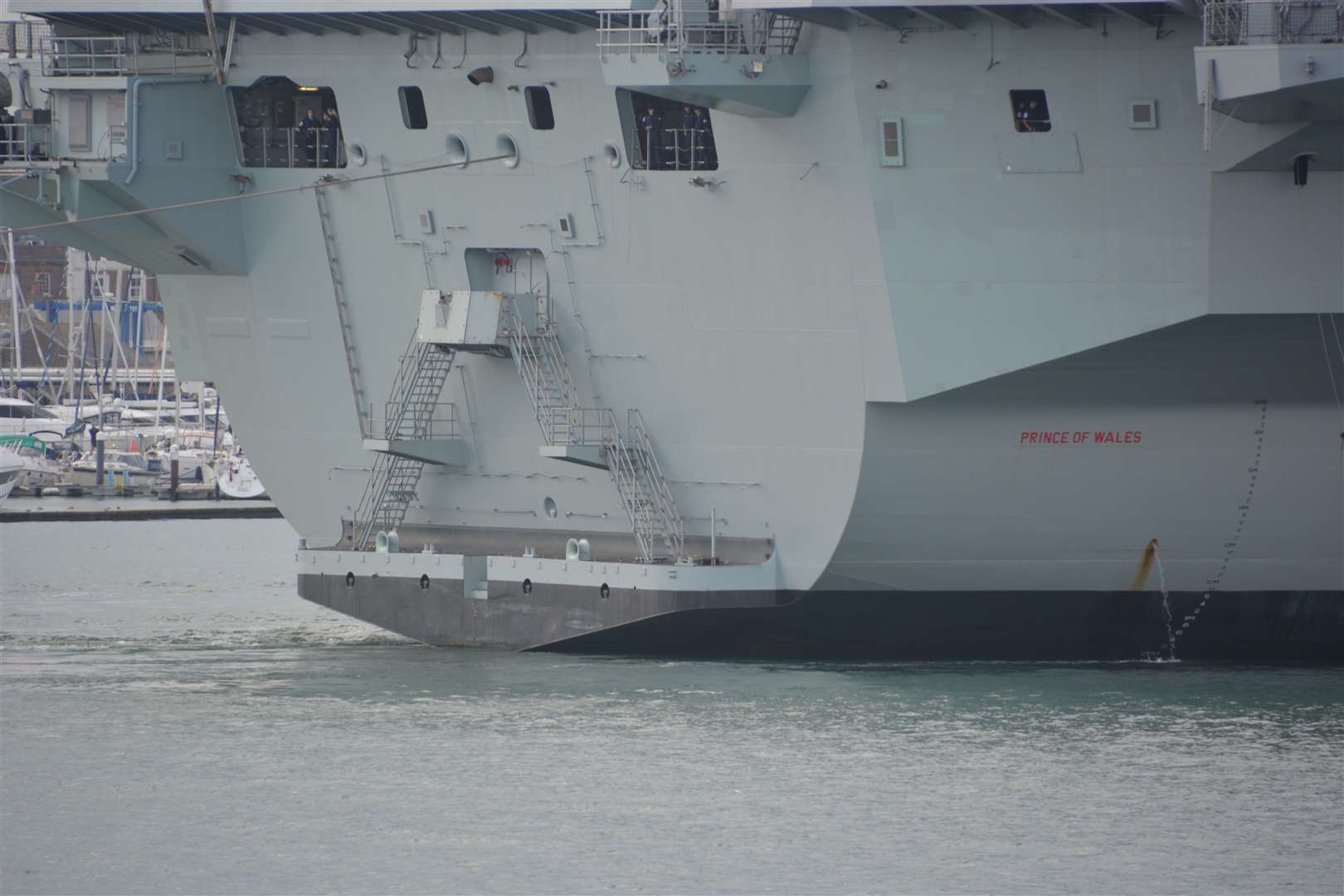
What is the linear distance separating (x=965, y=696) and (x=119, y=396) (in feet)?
227

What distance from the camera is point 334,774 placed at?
16.8 metres

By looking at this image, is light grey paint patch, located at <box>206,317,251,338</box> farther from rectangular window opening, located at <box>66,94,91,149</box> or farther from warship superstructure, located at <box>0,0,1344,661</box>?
rectangular window opening, located at <box>66,94,91,149</box>

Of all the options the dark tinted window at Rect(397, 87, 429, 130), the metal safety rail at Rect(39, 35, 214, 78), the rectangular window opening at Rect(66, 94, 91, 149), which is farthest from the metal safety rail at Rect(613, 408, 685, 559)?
the rectangular window opening at Rect(66, 94, 91, 149)

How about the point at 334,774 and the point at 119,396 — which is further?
the point at 119,396

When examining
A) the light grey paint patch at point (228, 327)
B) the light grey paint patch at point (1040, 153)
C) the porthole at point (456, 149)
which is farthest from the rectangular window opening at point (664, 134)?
the light grey paint patch at point (228, 327)

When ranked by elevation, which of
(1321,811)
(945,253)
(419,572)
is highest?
(945,253)

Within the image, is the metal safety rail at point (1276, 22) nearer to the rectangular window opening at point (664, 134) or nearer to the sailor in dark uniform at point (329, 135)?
the rectangular window opening at point (664, 134)

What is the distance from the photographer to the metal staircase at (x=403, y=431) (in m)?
22.5

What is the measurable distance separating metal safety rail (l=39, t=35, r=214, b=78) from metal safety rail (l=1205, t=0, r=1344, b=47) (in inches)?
426

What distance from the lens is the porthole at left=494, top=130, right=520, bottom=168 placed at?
21516 millimetres

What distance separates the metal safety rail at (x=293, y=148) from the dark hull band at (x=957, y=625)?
5.30 m

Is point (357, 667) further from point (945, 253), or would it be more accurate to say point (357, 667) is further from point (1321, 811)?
point (1321, 811)

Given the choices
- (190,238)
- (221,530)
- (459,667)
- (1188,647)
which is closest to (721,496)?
(459,667)

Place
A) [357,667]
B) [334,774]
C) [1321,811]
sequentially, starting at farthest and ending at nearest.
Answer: [357,667] < [334,774] < [1321,811]
